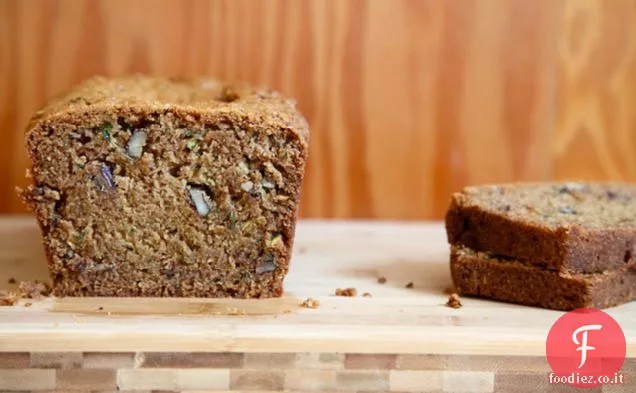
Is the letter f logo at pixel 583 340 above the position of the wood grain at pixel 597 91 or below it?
below

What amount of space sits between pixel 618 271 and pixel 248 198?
2.93 ft

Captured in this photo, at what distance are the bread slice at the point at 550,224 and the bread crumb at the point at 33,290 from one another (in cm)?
101

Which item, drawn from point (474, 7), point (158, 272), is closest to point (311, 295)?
point (158, 272)

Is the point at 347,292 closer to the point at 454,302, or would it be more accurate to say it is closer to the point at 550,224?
the point at 454,302

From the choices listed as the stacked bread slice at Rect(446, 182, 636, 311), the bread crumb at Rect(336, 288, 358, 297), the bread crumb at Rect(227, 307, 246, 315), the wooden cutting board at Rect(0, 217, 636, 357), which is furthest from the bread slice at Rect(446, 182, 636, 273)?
the bread crumb at Rect(227, 307, 246, 315)

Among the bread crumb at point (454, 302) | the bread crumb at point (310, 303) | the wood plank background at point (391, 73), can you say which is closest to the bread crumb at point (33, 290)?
the bread crumb at point (310, 303)

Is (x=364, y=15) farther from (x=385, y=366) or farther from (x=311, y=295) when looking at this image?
(x=385, y=366)

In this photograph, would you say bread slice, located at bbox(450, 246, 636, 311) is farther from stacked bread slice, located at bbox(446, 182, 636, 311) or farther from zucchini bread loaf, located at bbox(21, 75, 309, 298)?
zucchini bread loaf, located at bbox(21, 75, 309, 298)

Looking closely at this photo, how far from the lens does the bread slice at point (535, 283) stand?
219cm

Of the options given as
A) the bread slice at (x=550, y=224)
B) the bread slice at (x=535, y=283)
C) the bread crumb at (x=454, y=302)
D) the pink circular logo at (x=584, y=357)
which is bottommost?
the pink circular logo at (x=584, y=357)

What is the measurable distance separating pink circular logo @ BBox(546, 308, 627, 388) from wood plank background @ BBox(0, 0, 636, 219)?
3.58 ft

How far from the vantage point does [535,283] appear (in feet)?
7.34

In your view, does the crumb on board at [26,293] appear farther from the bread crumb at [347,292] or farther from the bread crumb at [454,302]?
the bread crumb at [454,302]

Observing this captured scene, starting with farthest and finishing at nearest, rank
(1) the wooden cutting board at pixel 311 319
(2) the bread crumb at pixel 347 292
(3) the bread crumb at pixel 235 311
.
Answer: (2) the bread crumb at pixel 347 292, (3) the bread crumb at pixel 235 311, (1) the wooden cutting board at pixel 311 319
